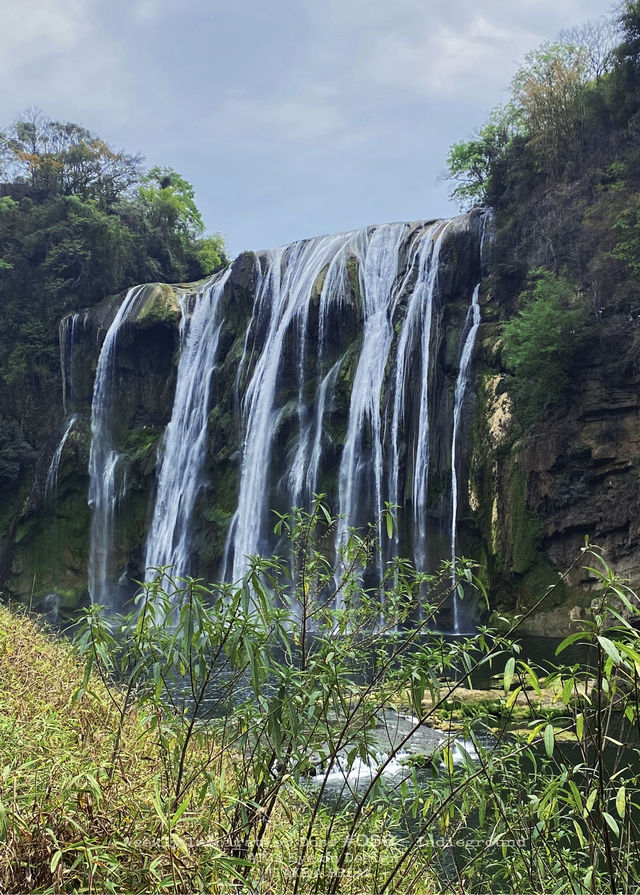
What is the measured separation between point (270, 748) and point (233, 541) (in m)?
19.7

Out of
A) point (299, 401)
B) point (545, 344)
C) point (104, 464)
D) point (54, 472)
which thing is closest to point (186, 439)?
point (104, 464)

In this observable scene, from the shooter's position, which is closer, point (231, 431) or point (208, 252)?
point (231, 431)

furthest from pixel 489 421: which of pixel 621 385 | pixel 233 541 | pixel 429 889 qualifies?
pixel 429 889

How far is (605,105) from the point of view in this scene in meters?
19.2

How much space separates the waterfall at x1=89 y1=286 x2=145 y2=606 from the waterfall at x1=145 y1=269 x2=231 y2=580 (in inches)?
89.6

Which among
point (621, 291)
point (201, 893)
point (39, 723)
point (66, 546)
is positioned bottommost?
point (66, 546)

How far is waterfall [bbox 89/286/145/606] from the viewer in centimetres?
2630

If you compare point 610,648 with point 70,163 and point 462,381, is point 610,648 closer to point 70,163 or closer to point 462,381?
point 462,381

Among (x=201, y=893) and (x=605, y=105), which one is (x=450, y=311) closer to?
(x=605, y=105)

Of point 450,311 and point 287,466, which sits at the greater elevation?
point 450,311

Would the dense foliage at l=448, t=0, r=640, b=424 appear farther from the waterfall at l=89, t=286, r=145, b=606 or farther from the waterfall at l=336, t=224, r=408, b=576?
the waterfall at l=89, t=286, r=145, b=606

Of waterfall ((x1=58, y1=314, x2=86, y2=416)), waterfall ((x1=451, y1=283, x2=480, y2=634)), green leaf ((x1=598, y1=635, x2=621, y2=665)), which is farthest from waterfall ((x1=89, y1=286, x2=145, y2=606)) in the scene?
green leaf ((x1=598, y1=635, x2=621, y2=665))

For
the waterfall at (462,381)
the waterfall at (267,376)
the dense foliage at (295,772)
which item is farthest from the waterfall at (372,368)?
the dense foliage at (295,772)

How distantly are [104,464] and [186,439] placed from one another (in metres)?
4.30
